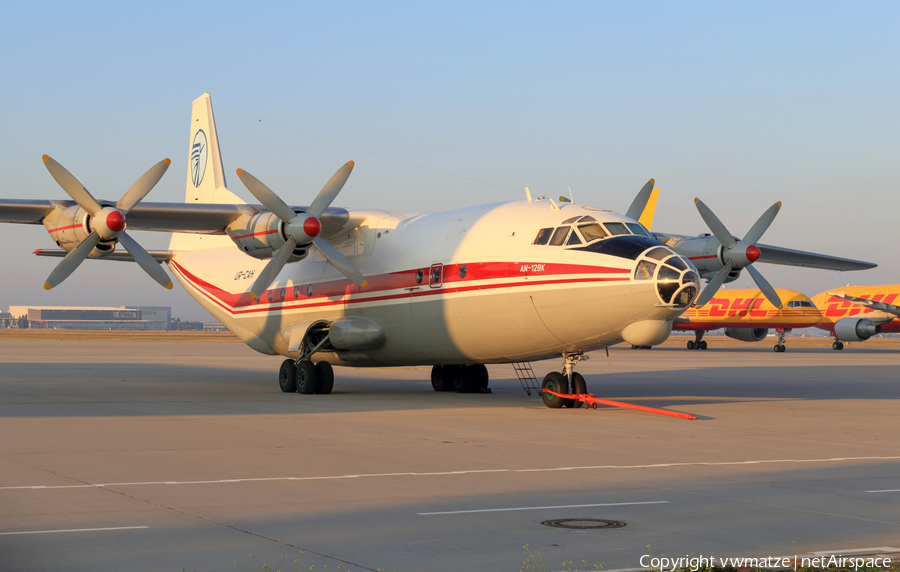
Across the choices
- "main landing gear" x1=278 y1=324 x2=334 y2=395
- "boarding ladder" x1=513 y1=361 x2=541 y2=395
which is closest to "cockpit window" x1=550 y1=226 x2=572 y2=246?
"boarding ladder" x1=513 y1=361 x2=541 y2=395

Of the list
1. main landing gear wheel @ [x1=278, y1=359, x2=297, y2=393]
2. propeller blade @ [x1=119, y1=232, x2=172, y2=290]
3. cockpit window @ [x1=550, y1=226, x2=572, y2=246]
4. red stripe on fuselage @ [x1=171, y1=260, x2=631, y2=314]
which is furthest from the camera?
main landing gear wheel @ [x1=278, y1=359, x2=297, y2=393]

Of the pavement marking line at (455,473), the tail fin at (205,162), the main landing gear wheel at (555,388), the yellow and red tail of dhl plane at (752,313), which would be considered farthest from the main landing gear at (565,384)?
the yellow and red tail of dhl plane at (752,313)

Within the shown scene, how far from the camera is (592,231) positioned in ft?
55.6

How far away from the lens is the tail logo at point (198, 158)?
29.4 metres

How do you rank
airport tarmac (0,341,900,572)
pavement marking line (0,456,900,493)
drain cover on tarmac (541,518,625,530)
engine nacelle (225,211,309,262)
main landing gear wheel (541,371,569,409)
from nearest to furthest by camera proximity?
airport tarmac (0,341,900,572), drain cover on tarmac (541,518,625,530), pavement marking line (0,456,900,493), main landing gear wheel (541,371,569,409), engine nacelle (225,211,309,262)

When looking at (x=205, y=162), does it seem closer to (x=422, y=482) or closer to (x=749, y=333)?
(x=422, y=482)

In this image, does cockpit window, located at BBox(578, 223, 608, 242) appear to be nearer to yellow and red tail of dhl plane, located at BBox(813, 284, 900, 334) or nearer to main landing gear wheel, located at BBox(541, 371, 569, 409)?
main landing gear wheel, located at BBox(541, 371, 569, 409)

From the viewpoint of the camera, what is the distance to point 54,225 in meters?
19.3

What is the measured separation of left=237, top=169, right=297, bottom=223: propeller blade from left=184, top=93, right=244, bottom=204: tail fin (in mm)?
7846

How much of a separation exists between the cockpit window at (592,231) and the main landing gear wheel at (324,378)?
7.54 metres

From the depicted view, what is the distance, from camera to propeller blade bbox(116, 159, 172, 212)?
19.0 m

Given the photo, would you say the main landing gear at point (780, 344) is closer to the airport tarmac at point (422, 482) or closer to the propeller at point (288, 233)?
the airport tarmac at point (422, 482)

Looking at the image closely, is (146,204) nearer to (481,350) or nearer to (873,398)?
(481,350)

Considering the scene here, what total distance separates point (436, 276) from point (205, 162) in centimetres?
1352
